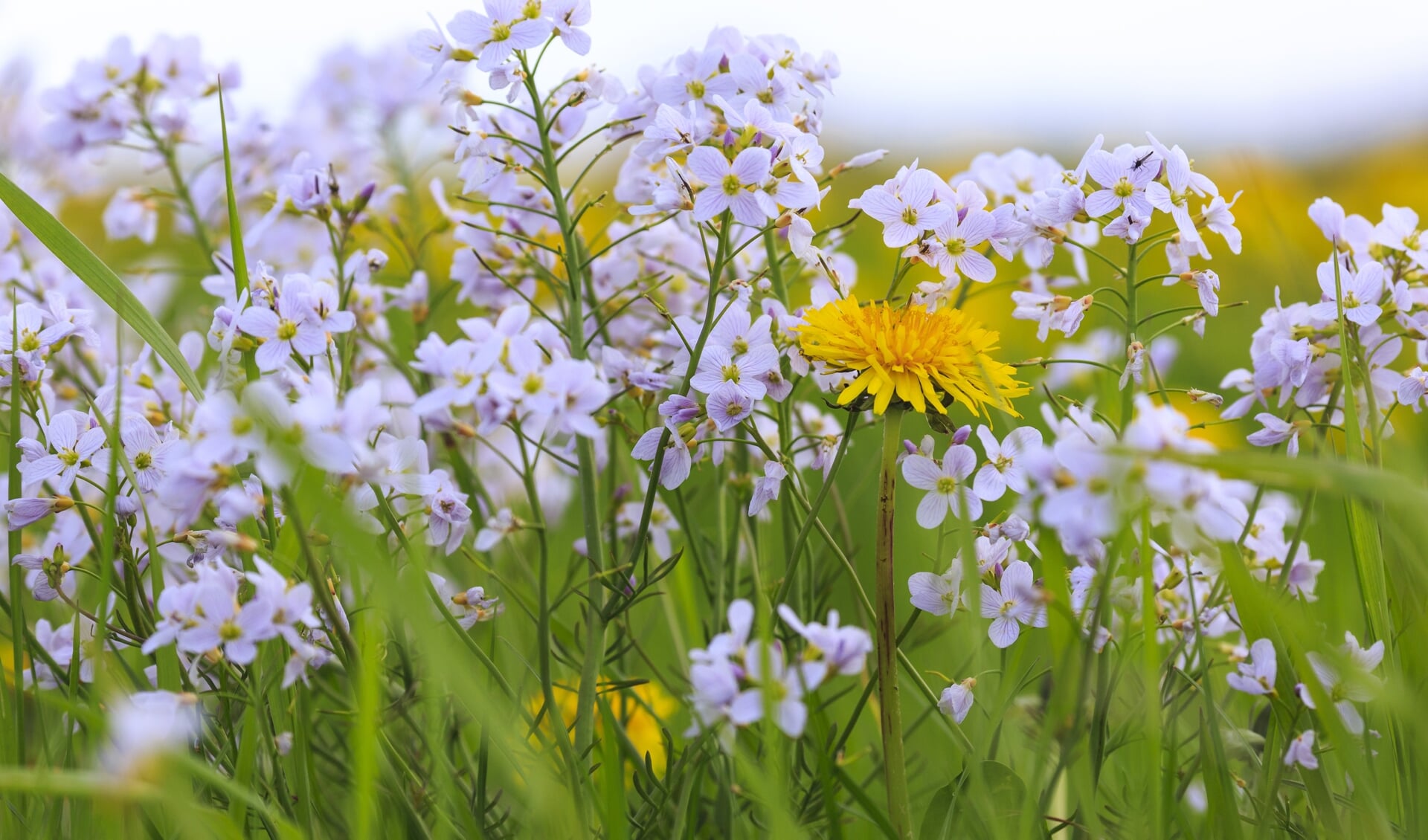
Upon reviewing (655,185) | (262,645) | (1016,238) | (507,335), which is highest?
(655,185)

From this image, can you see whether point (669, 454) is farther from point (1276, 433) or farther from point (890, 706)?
point (1276, 433)

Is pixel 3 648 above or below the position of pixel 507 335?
above

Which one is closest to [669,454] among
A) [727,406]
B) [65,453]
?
[727,406]

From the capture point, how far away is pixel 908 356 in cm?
72

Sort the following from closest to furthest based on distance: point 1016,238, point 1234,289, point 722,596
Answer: point 1016,238
point 722,596
point 1234,289

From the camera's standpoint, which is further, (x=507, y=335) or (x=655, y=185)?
(x=655, y=185)

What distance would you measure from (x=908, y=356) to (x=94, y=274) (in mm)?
597

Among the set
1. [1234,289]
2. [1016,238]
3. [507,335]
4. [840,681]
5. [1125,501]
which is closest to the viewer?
[1125,501]

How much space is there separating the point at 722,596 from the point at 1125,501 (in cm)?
51

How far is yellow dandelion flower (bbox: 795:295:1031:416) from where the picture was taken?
0.72 m

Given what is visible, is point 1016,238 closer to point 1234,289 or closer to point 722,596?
point 722,596

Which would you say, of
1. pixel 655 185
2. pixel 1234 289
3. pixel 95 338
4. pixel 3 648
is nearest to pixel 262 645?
pixel 95 338

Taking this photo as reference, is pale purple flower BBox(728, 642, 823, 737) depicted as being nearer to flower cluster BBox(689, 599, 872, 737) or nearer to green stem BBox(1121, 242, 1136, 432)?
flower cluster BBox(689, 599, 872, 737)

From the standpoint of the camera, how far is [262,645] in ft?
2.28
